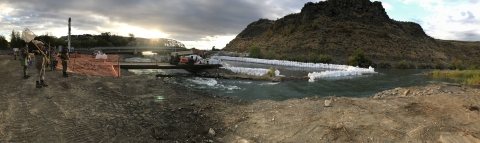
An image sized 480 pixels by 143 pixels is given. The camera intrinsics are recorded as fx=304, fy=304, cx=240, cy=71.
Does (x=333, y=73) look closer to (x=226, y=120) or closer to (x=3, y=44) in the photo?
(x=226, y=120)

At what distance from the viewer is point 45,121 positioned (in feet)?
23.9

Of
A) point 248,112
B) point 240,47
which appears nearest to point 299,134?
point 248,112

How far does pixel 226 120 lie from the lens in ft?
27.2

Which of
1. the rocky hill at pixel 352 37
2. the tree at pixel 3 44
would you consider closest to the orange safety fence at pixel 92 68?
the tree at pixel 3 44

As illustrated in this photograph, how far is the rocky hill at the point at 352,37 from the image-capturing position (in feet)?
235

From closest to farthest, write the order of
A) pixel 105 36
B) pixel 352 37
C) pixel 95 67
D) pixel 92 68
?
pixel 92 68
pixel 95 67
pixel 352 37
pixel 105 36

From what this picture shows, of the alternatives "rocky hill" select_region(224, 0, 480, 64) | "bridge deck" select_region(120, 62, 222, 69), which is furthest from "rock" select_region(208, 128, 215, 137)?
"rocky hill" select_region(224, 0, 480, 64)

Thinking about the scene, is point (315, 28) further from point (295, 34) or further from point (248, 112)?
point (248, 112)

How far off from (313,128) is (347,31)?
80258 mm

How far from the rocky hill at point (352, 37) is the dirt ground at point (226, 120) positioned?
55049mm

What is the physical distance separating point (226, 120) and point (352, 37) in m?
76.1

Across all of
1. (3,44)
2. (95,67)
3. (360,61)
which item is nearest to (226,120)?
(95,67)

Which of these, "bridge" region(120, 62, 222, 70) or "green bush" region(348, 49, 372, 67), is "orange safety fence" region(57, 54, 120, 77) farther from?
"green bush" region(348, 49, 372, 67)

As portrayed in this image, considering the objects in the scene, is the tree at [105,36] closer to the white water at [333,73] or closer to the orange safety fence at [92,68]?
the orange safety fence at [92,68]
